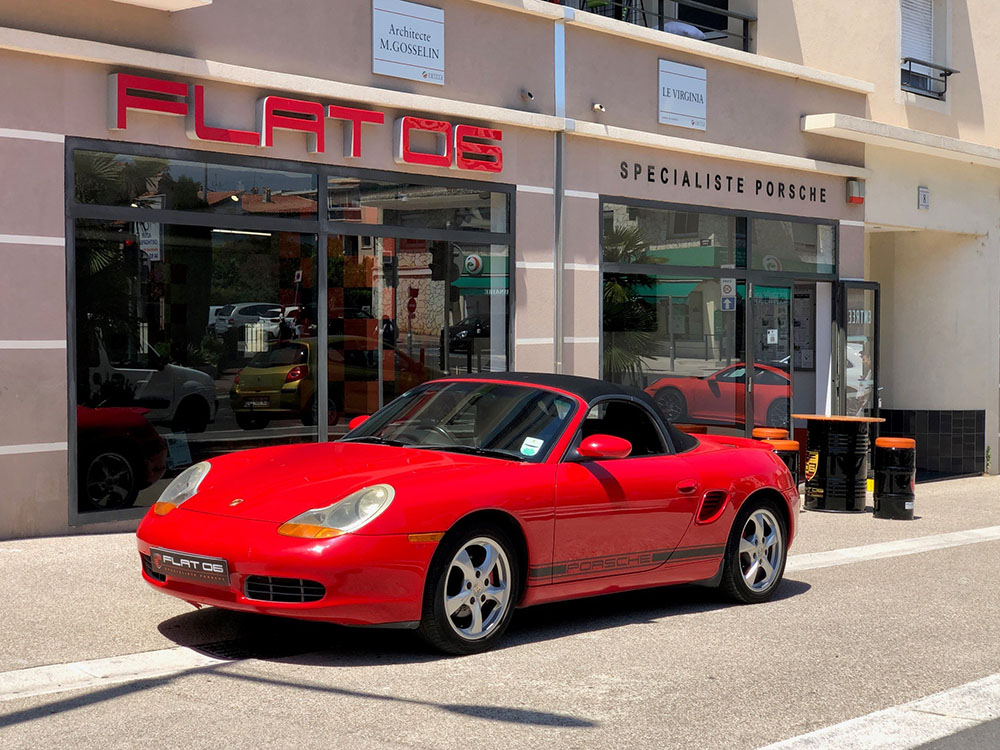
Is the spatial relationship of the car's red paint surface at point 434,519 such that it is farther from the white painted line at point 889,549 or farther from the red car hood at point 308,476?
the white painted line at point 889,549

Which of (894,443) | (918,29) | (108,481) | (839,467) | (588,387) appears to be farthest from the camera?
(918,29)

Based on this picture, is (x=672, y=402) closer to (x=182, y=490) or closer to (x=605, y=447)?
(x=605, y=447)

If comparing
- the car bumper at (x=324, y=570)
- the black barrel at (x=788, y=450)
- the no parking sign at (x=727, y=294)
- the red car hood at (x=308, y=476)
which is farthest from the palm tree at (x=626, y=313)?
the car bumper at (x=324, y=570)

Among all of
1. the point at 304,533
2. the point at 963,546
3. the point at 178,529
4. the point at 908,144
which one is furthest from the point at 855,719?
the point at 908,144

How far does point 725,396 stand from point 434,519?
390 inches

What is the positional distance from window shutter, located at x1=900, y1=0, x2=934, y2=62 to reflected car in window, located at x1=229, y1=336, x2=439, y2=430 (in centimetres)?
999

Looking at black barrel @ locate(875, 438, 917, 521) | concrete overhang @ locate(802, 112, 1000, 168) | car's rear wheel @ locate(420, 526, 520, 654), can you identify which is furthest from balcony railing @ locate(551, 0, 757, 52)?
car's rear wheel @ locate(420, 526, 520, 654)

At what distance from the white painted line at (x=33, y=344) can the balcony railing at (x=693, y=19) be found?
842 centimetres

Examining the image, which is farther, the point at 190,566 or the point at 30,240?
the point at 30,240

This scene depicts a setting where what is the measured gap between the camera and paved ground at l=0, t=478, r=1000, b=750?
5086 millimetres

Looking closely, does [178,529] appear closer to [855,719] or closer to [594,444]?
[594,444]

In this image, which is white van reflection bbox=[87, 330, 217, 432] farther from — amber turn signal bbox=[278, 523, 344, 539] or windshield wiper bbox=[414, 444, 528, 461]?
amber turn signal bbox=[278, 523, 344, 539]

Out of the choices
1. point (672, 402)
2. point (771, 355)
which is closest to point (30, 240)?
point (672, 402)

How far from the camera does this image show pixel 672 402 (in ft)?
48.5
